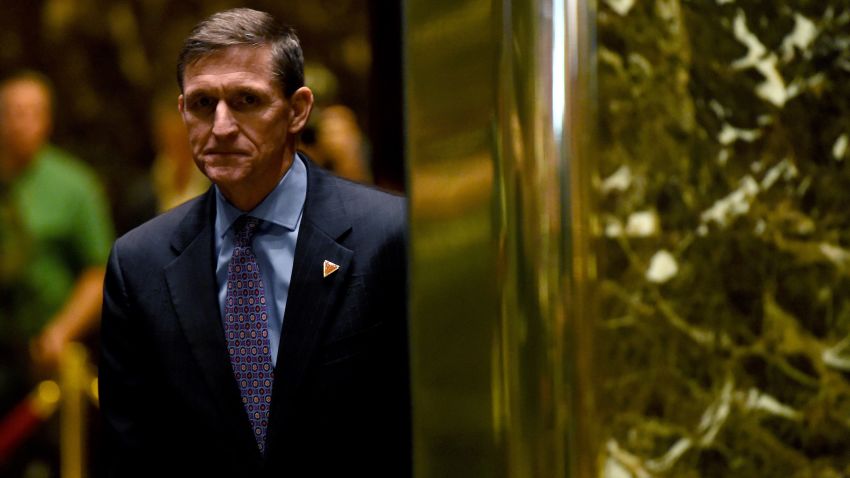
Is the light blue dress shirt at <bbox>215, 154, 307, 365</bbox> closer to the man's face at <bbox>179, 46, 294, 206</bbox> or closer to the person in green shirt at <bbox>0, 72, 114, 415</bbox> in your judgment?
the man's face at <bbox>179, 46, 294, 206</bbox>

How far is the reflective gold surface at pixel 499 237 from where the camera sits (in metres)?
0.67

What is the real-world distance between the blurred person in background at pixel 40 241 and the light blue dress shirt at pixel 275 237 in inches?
82.4

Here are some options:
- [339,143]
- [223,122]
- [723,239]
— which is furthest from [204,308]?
[339,143]

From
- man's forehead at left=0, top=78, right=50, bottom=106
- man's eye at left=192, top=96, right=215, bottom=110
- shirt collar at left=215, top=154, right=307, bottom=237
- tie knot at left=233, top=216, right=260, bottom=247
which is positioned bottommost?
tie knot at left=233, top=216, right=260, bottom=247

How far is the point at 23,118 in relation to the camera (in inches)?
123

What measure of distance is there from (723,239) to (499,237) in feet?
0.45

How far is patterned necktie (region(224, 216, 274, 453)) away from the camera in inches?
39.8

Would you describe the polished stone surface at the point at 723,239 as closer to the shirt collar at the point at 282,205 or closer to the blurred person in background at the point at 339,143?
the shirt collar at the point at 282,205

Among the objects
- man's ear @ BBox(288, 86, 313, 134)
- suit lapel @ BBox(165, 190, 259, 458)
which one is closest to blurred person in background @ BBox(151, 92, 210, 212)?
suit lapel @ BBox(165, 190, 259, 458)

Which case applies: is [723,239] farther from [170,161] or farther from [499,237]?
[170,161]

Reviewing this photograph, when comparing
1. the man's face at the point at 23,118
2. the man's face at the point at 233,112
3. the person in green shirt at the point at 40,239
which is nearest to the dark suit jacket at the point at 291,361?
the man's face at the point at 233,112

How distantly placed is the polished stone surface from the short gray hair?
404mm

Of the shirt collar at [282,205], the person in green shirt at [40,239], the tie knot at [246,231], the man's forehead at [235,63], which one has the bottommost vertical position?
the person in green shirt at [40,239]

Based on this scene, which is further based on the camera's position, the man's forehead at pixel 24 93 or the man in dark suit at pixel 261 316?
the man's forehead at pixel 24 93
